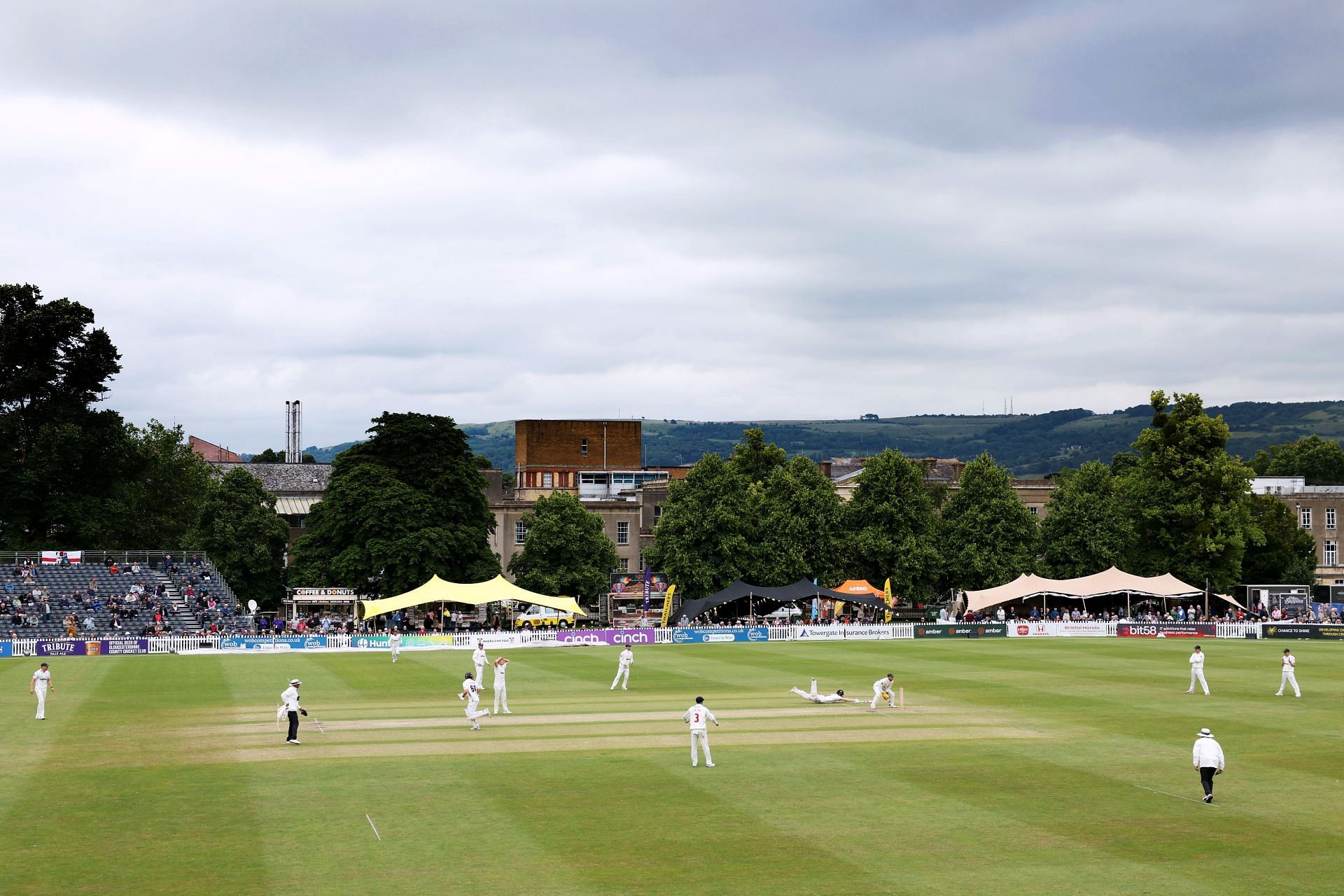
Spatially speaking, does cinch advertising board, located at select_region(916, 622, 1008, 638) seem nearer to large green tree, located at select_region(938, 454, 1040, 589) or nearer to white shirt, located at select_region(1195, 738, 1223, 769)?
large green tree, located at select_region(938, 454, 1040, 589)

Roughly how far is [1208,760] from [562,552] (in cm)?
7467

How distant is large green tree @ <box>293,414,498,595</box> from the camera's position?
81875 mm

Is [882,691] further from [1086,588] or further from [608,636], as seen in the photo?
[1086,588]

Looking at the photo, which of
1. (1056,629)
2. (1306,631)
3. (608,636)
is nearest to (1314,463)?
(1306,631)

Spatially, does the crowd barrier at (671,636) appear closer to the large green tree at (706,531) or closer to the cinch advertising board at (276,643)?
the cinch advertising board at (276,643)

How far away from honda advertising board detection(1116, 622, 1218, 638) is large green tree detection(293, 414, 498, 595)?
3883cm

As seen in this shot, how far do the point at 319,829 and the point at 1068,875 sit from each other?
437 inches

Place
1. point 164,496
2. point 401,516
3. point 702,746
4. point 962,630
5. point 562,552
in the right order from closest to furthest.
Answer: point 702,746, point 962,630, point 401,516, point 562,552, point 164,496

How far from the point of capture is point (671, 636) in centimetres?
7162

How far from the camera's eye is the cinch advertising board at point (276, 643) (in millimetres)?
66062

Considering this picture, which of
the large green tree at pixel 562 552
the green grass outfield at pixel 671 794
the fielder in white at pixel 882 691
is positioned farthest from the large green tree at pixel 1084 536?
the fielder in white at pixel 882 691

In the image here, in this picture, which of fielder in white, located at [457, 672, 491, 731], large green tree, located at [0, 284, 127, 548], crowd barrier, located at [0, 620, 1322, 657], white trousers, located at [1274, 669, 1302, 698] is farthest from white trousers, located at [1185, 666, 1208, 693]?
large green tree, located at [0, 284, 127, 548]

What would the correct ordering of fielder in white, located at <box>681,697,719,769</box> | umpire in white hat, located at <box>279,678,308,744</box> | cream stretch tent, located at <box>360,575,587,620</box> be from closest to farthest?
fielder in white, located at <box>681,697,719,769</box> → umpire in white hat, located at <box>279,678,308,744</box> → cream stretch tent, located at <box>360,575,587,620</box>

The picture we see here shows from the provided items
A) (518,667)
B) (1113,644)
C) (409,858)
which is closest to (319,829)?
(409,858)
